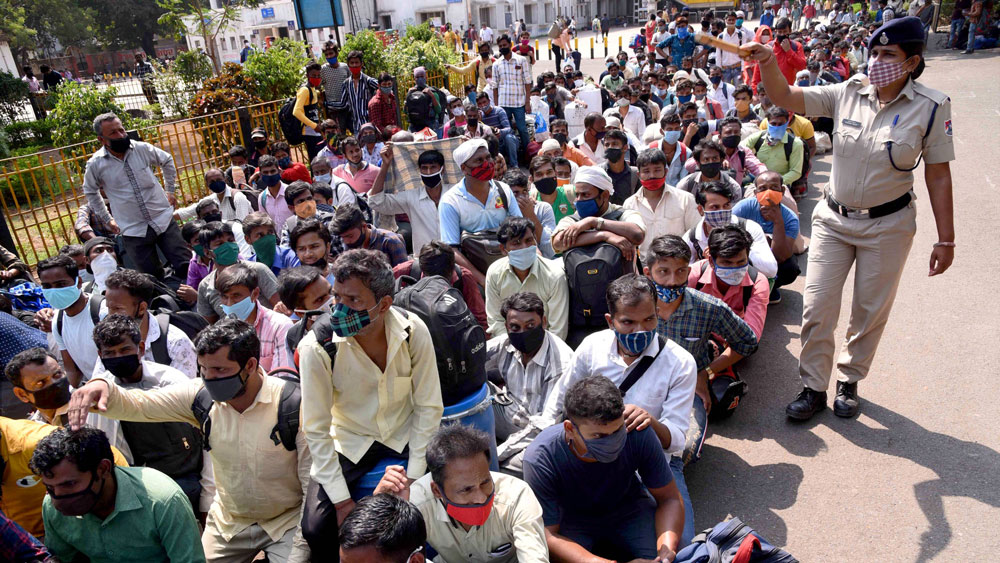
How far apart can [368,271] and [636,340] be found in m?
1.41

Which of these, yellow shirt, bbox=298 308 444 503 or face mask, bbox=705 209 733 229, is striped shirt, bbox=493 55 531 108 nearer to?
face mask, bbox=705 209 733 229

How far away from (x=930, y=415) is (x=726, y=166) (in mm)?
3599

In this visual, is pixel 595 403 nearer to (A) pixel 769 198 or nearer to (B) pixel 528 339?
(B) pixel 528 339

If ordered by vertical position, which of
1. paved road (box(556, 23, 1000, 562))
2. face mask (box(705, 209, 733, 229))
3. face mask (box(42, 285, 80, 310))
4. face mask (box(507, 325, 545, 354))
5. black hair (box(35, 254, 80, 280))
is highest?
black hair (box(35, 254, 80, 280))

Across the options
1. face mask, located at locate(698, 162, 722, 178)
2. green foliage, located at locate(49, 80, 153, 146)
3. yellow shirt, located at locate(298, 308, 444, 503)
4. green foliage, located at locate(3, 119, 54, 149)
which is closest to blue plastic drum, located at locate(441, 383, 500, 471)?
yellow shirt, located at locate(298, 308, 444, 503)

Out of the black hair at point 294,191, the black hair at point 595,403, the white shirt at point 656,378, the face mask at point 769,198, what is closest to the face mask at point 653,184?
the face mask at point 769,198

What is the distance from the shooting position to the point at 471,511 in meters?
2.81

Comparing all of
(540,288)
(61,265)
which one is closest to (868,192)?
(540,288)

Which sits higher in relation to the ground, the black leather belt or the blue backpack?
the black leather belt

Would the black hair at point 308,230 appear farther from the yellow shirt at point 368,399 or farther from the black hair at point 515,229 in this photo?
the yellow shirt at point 368,399

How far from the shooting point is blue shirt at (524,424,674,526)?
10.0ft

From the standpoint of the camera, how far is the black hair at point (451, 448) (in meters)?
2.78

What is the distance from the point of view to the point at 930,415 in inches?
177

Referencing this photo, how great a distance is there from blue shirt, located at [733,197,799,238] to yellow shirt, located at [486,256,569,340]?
2.22 m
